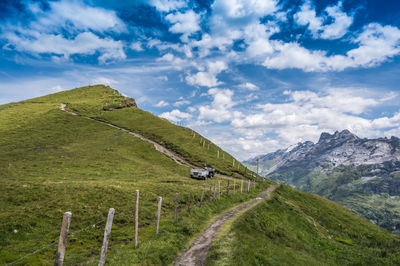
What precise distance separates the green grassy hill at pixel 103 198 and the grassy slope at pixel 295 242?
296 millimetres

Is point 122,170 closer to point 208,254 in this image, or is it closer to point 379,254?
point 208,254

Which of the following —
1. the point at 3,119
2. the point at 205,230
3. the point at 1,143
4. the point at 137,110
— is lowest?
the point at 205,230

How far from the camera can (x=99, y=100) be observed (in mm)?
146625

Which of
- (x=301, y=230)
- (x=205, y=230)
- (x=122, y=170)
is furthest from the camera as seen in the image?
(x=122, y=170)

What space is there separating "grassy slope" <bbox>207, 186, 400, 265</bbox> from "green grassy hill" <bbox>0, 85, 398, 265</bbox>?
296 mm

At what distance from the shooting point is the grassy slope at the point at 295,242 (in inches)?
640

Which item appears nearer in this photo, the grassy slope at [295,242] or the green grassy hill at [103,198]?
the grassy slope at [295,242]

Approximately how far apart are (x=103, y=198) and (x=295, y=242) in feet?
73.2

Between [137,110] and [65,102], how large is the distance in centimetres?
4494

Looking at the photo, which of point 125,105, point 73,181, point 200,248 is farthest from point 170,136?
point 200,248

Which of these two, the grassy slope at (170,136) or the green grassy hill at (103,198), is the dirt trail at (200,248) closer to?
the green grassy hill at (103,198)

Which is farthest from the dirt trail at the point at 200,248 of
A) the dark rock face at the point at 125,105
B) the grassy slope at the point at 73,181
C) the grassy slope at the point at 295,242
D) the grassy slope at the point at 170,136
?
the dark rock face at the point at 125,105

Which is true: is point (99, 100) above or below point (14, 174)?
above

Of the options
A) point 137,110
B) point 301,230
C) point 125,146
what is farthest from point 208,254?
point 137,110
